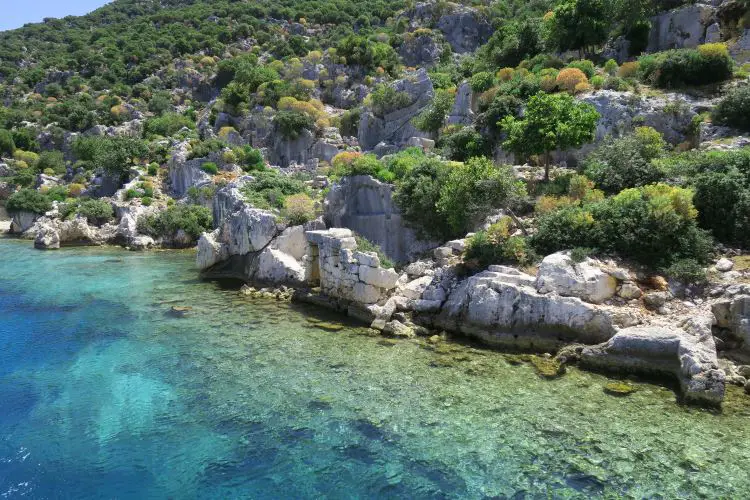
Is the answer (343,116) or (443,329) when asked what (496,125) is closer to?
(443,329)

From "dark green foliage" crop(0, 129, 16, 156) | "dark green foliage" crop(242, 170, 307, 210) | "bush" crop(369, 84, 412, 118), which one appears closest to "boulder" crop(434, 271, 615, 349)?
"dark green foliage" crop(242, 170, 307, 210)

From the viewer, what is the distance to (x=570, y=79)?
99.8 feet

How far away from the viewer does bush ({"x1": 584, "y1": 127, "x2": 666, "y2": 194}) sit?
20.8m

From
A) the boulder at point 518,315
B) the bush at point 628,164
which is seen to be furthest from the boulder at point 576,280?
the bush at point 628,164

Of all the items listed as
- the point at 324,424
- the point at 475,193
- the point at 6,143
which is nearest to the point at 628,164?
the point at 475,193

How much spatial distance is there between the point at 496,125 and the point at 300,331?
18.9 m

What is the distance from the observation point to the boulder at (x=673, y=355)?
39.9ft

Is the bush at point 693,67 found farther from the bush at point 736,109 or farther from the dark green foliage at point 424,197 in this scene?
the dark green foliage at point 424,197

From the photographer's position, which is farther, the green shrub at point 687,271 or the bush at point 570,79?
the bush at point 570,79

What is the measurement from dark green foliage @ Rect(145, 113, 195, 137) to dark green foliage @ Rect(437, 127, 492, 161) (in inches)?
1620

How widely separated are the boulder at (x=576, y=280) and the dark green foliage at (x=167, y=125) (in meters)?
54.5

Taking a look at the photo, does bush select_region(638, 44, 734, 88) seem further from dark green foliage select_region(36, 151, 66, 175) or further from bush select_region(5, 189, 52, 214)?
dark green foliage select_region(36, 151, 66, 175)

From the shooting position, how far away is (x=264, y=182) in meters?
31.3

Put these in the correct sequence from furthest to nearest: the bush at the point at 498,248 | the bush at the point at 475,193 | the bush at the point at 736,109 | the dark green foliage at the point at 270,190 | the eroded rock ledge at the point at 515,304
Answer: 1. the dark green foliage at the point at 270,190
2. the bush at the point at 736,109
3. the bush at the point at 475,193
4. the bush at the point at 498,248
5. the eroded rock ledge at the point at 515,304
